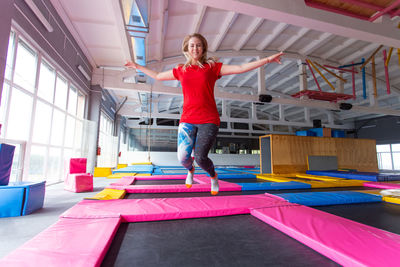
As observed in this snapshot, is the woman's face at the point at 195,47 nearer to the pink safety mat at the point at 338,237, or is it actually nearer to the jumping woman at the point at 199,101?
the jumping woman at the point at 199,101

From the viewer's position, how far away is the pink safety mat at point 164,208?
59.1 inches

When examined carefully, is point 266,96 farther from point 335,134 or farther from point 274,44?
point 335,134

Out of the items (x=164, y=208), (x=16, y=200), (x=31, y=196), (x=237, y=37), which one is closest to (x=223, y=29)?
(x=237, y=37)

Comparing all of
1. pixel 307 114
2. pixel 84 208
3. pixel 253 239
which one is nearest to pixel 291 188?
pixel 253 239

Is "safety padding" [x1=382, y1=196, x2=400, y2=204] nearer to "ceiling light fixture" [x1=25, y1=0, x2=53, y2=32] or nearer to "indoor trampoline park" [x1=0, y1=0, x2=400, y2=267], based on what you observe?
"indoor trampoline park" [x1=0, y1=0, x2=400, y2=267]

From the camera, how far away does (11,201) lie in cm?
216

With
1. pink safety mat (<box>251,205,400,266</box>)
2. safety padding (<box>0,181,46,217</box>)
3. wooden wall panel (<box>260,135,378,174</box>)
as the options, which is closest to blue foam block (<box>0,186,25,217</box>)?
safety padding (<box>0,181,46,217</box>)

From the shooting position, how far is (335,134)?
7477 millimetres

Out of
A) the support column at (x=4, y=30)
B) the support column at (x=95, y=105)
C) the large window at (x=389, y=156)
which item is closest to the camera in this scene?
the support column at (x=4, y=30)

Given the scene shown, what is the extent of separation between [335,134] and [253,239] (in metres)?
7.78

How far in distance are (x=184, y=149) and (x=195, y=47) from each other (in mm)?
776

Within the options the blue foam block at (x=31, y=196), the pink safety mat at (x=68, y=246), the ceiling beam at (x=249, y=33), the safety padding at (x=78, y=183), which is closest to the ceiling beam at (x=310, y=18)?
the ceiling beam at (x=249, y=33)

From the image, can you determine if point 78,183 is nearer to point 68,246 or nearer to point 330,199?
point 68,246

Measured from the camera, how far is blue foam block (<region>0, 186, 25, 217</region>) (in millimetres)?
2139
